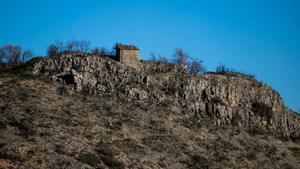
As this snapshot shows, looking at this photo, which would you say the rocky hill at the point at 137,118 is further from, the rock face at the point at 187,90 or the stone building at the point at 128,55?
the stone building at the point at 128,55

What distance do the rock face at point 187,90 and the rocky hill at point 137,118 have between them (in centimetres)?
18

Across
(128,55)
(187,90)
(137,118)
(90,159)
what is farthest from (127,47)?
(90,159)

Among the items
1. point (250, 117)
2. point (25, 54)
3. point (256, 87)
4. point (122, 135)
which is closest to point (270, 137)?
point (250, 117)

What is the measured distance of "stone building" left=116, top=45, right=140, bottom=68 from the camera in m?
106

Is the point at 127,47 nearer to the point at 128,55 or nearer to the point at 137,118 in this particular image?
the point at 128,55

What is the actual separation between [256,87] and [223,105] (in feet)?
42.9

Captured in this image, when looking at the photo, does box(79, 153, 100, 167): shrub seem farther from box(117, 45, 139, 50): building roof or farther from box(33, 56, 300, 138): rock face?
box(117, 45, 139, 50): building roof

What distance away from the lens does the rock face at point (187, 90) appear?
325 ft

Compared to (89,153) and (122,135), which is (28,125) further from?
(122,135)

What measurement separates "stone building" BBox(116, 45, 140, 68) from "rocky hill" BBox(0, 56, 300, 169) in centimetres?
295

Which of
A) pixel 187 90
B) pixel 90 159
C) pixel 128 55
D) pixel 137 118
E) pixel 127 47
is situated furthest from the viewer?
pixel 127 47

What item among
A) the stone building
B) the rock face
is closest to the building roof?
the stone building

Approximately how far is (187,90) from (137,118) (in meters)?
14.9

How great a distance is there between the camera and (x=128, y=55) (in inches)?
4208
